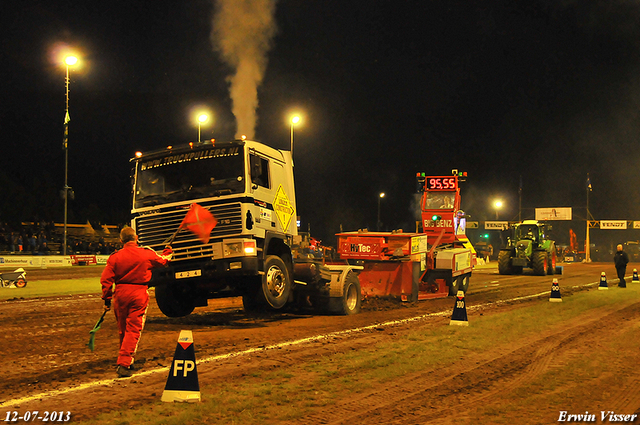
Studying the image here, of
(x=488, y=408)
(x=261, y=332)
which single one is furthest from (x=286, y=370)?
(x=261, y=332)

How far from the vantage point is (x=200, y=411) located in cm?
520

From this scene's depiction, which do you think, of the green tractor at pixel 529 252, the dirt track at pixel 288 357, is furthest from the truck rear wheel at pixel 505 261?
the dirt track at pixel 288 357

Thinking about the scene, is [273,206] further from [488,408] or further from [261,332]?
[488,408]

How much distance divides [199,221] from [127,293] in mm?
3511

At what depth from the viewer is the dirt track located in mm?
5492

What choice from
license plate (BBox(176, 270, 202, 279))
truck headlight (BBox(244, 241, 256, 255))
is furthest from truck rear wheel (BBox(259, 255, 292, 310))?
license plate (BBox(176, 270, 202, 279))

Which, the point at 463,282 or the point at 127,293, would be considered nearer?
the point at 127,293

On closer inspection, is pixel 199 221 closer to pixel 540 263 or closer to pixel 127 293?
pixel 127 293

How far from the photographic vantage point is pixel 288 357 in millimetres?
7781

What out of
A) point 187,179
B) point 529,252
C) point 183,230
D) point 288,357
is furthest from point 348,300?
point 529,252

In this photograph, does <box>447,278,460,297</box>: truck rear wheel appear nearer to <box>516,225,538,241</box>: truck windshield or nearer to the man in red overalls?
the man in red overalls

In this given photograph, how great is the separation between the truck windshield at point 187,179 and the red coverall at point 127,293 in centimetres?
372

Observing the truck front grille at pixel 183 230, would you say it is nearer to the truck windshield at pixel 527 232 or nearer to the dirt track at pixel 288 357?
the dirt track at pixel 288 357

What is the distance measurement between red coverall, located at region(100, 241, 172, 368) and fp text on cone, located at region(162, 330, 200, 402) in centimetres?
131
